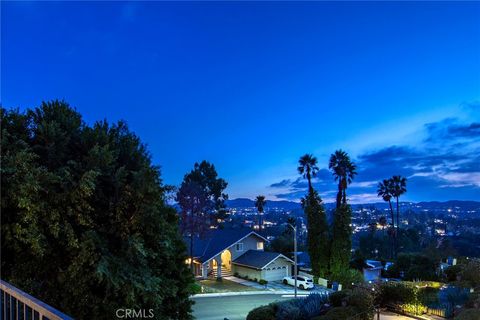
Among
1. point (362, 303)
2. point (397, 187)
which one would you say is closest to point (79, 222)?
point (362, 303)

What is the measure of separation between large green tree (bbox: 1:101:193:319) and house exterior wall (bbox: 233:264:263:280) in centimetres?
2646

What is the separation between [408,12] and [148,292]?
15.2 meters

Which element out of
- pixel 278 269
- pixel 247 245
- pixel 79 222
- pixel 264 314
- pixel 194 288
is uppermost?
pixel 79 222

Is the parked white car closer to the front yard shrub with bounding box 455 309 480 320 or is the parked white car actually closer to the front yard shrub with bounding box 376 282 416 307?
the front yard shrub with bounding box 376 282 416 307

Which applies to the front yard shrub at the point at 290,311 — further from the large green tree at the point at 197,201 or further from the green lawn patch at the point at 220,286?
the large green tree at the point at 197,201

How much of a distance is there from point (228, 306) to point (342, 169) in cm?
2596

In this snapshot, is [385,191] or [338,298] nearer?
[338,298]

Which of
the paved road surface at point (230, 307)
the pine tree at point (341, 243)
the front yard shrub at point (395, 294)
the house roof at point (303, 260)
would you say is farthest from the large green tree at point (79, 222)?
the house roof at point (303, 260)

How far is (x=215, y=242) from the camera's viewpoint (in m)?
44.8

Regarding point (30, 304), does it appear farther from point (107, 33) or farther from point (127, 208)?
point (107, 33)

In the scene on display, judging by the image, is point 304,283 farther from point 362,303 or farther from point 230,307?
point 362,303

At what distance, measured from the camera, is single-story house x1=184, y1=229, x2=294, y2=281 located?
133 feet

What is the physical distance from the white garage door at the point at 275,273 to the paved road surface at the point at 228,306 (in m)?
7.35

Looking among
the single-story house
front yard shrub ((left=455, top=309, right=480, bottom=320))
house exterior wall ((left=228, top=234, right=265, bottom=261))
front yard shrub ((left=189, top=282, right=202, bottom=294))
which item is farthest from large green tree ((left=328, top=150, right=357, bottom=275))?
front yard shrub ((left=455, top=309, right=480, bottom=320))
